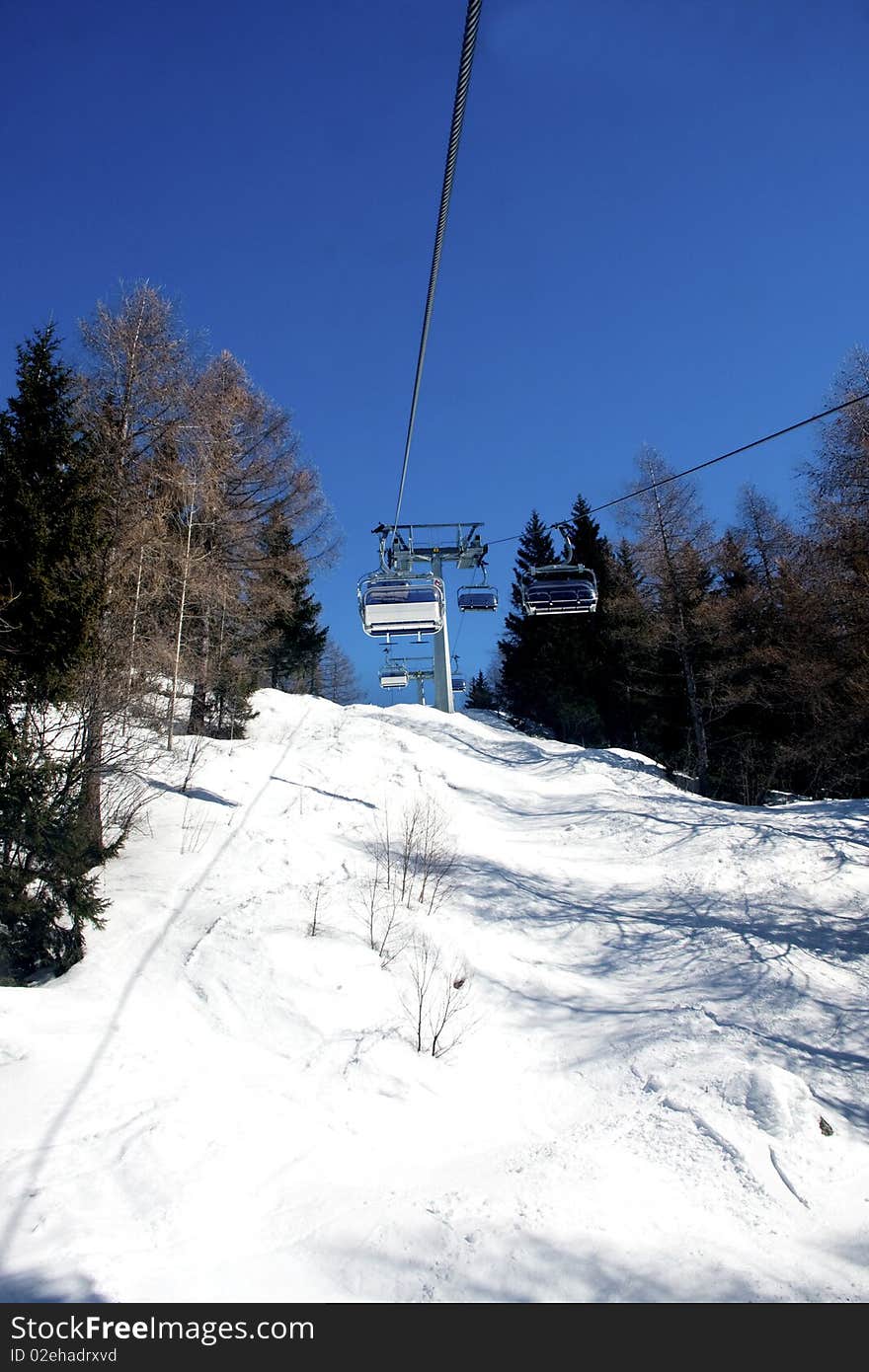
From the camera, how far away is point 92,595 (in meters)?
7.13

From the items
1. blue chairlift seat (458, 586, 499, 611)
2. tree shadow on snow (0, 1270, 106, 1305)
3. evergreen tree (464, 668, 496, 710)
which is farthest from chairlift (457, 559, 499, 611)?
evergreen tree (464, 668, 496, 710)

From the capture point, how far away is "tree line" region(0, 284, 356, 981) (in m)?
6.15

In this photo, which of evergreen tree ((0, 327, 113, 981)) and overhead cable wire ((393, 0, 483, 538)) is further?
evergreen tree ((0, 327, 113, 981))

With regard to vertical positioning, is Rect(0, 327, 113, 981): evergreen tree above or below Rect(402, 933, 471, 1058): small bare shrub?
above

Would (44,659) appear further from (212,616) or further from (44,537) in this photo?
(212,616)

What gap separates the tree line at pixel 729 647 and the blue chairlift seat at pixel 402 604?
371 cm

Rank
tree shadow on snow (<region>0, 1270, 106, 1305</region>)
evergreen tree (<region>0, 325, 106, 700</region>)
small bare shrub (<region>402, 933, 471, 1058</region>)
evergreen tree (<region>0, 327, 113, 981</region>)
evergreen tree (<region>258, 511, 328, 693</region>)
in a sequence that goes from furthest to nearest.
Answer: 1. evergreen tree (<region>258, 511, 328, 693</region>)
2. evergreen tree (<region>0, 325, 106, 700</region>)
3. evergreen tree (<region>0, 327, 113, 981</region>)
4. small bare shrub (<region>402, 933, 471, 1058</region>)
5. tree shadow on snow (<region>0, 1270, 106, 1305</region>)

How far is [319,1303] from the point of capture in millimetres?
2939

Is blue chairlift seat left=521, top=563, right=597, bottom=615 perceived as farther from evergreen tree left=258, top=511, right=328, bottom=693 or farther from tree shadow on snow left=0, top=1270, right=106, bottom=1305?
tree shadow on snow left=0, top=1270, right=106, bottom=1305

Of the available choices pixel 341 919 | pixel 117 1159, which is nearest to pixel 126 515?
pixel 341 919

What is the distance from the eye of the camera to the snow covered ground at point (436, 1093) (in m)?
3.21

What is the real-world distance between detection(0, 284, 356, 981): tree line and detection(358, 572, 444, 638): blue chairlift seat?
338 centimetres

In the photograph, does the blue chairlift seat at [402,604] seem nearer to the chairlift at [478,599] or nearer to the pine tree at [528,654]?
the chairlift at [478,599]

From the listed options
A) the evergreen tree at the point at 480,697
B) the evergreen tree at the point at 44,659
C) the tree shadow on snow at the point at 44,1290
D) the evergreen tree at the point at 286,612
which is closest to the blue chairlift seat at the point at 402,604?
the evergreen tree at the point at 286,612
